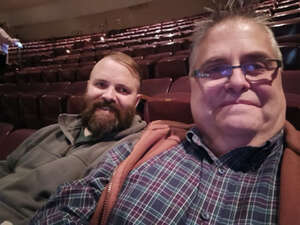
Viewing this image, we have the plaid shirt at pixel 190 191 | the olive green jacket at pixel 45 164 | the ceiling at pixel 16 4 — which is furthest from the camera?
the ceiling at pixel 16 4

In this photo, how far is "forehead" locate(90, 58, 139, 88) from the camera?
0.52 m

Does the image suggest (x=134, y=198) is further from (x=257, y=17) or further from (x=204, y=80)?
(x=257, y=17)

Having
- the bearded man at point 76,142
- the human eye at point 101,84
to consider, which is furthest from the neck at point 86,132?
the human eye at point 101,84

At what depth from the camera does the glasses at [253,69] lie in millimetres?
298

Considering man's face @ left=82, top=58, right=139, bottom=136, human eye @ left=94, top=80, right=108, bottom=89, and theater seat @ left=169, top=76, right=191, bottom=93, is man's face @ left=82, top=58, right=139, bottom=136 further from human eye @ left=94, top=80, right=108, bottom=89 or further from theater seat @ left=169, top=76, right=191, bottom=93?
theater seat @ left=169, top=76, right=191, bottom=93

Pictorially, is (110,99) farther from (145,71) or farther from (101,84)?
(145,71)

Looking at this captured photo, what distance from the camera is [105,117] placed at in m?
0.50

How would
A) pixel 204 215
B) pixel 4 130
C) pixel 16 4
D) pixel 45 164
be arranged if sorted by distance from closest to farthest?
pixel 204 215, pixel 45 164, pixel 4 130, pixel 16 4

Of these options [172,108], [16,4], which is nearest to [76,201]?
[172,108]

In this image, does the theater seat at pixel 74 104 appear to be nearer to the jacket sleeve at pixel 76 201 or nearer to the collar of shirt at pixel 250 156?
the jacket sleeve at pixel 76 201

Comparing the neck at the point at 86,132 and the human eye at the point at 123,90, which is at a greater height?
the human eye at the point at 123,90

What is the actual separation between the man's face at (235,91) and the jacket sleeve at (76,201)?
7.5 inches

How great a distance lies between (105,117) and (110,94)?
63 millimetres

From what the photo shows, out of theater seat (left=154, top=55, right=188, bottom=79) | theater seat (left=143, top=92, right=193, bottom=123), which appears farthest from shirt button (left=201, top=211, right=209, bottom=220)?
theater seat (left=154, top=55, right=188, bottom=79)
